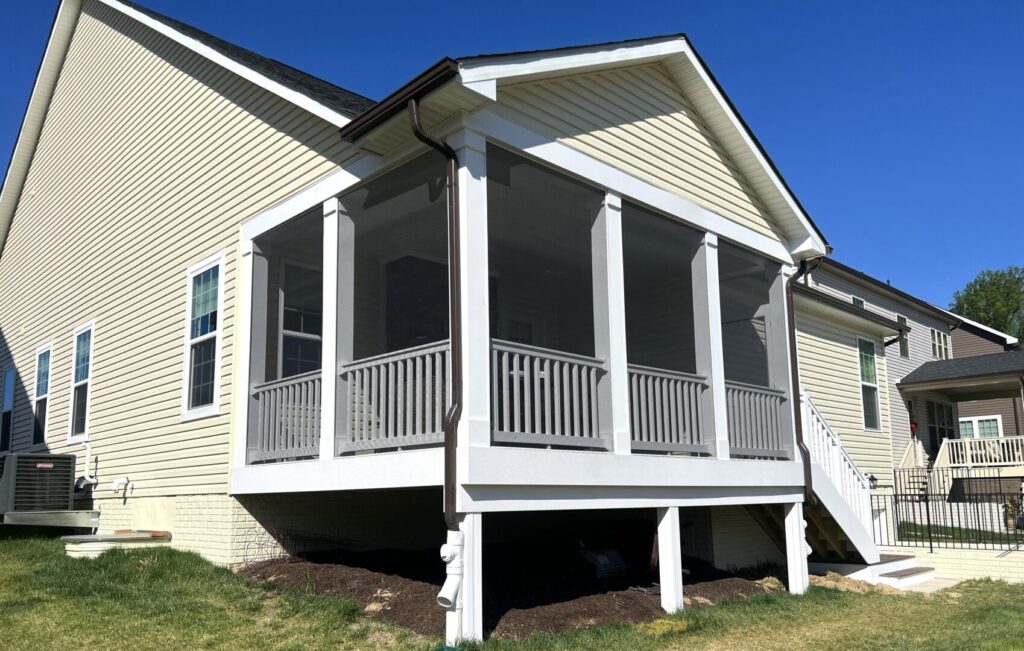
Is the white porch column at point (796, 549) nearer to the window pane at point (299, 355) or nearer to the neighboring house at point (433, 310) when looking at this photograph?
the neighboring house at point (433, 310)

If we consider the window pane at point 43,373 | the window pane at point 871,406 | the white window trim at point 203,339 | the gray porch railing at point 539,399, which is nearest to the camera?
the gray porch railing at point 539,399

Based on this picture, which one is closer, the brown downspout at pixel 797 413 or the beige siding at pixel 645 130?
the beige siding at pixel 645 130

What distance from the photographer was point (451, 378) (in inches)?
290

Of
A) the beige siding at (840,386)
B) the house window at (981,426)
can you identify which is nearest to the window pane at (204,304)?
the beige siding at (840,386)

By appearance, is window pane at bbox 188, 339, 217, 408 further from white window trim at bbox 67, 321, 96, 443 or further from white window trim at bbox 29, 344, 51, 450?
white window trim at bbox 29, 344, 51, 450

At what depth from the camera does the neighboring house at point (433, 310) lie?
7.77 metres

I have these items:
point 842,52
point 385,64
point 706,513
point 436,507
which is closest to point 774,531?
point 706,513

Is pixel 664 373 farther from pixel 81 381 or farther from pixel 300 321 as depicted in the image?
pixel 81 381

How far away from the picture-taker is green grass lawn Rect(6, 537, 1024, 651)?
23.9 feet

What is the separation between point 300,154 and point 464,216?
321 centimetres

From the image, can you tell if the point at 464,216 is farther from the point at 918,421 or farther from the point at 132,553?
the point at 918,421

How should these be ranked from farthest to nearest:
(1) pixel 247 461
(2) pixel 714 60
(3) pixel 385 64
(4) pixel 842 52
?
(3) pixel 385 64 → (4) pixel 842 52 → (2) pixel 714 60 → (1) pixel 247 461

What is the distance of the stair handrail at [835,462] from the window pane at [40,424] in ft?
41.7

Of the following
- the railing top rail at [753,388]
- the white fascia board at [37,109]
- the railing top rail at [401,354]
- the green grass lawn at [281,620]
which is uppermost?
the white fascia board at [37,109]
